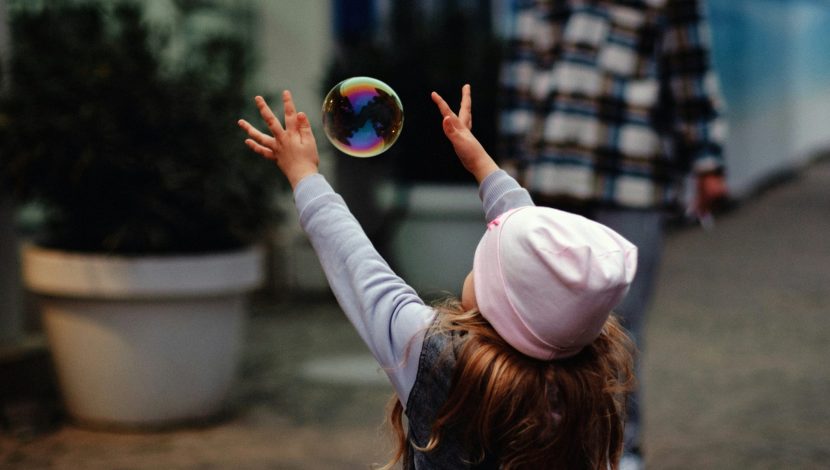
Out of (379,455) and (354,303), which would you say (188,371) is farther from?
(354,303)

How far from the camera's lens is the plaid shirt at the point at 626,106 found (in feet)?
11.9

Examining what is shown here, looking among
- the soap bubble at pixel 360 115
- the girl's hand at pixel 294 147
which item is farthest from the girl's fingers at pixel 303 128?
the soap bubble at pixel 360 115

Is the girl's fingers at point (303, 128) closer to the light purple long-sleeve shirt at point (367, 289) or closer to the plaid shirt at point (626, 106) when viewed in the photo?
the light purple long-sleeve shirt at point (367, 289)

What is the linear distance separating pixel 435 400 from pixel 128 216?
9.14 feet

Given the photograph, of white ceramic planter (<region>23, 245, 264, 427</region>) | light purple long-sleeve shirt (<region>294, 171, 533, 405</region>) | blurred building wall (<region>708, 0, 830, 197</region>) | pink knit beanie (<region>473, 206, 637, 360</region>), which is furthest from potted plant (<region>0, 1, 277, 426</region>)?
blurred building wall (<region>708, 0, 830, 197</region>)

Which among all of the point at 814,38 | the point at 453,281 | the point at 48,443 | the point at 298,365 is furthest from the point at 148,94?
the point at 814,38

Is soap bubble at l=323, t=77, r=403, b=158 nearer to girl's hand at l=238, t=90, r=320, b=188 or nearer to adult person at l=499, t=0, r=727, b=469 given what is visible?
girl's hand at l=238, t=90, r=320, b=188

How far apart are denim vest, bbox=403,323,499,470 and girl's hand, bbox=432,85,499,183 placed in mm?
441

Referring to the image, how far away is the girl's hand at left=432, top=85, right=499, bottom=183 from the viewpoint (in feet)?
7.74

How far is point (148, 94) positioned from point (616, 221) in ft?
6.58

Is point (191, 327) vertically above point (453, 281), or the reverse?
point (191, 327)

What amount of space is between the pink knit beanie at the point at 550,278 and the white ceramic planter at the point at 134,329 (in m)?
2.72

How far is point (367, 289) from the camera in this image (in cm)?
215

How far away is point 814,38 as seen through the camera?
84.0ft
